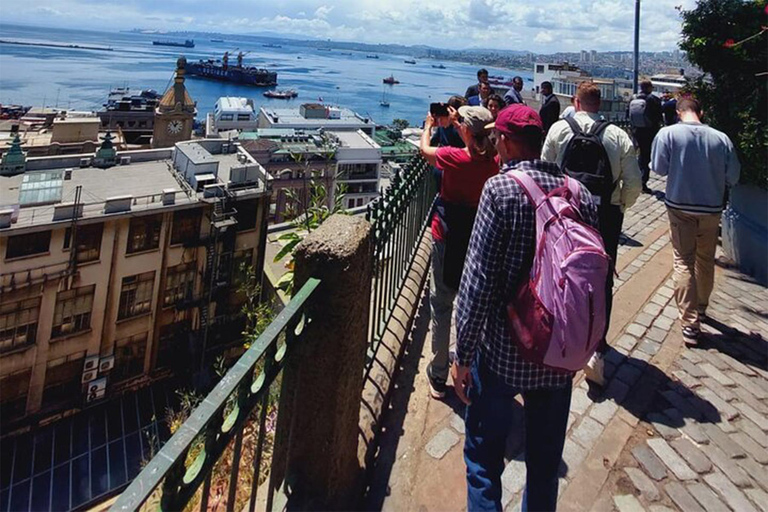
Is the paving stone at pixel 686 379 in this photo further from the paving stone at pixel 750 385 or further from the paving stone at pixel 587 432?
the paving stone at pixel 587 432

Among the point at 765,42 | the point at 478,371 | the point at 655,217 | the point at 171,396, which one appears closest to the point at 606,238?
the point at 478,371

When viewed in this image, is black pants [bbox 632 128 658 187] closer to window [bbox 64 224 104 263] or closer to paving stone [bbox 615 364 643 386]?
paving stone [bbox 615 364 643 386]

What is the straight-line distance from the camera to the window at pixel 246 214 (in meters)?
22.6

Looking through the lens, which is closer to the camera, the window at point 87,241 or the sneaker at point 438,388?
the sneaker at point 438,388

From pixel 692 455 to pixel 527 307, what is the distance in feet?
6.21

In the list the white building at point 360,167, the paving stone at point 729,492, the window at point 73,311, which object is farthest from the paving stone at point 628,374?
the white building at point 360,167

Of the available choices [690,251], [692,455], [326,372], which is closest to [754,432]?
[692,455]

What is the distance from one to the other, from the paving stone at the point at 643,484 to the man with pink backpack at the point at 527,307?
847mm

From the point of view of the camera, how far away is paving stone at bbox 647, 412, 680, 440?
296 cm

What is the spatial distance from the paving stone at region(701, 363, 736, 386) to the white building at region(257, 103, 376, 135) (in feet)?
174

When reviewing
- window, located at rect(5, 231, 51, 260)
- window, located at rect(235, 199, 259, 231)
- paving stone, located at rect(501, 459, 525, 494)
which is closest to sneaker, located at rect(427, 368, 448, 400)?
paving stone, located at rect(501, 459, 525, 494)

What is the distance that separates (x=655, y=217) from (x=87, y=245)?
1921 centimetres

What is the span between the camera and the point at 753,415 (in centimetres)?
324

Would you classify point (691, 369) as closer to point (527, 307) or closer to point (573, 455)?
point (573, 455)
